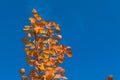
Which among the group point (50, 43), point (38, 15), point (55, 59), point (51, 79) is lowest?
point (51, 79)

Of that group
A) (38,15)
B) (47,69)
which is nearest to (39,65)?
(47,69)

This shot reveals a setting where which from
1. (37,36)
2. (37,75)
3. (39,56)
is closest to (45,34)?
(37,36)

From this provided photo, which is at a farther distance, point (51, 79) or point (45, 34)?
point (45, 34)

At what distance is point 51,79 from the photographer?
3936 mm

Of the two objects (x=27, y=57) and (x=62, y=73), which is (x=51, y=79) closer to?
(x=62, y=73)

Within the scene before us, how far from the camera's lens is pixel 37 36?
13.7 ft

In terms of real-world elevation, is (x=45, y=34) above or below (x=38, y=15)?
below

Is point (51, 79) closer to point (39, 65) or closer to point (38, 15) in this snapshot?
point (39, 65)

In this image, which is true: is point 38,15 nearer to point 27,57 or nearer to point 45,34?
point 45,34

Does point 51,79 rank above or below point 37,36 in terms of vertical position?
below

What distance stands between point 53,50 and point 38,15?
810 millimetres

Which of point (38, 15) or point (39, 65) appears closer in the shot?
point (39, 65)

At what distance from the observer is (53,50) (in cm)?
398

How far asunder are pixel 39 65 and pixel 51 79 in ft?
1.14
